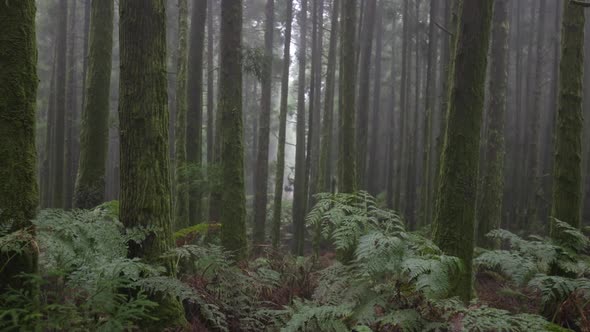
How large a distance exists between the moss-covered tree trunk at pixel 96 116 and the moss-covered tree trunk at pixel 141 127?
4090 millimetres

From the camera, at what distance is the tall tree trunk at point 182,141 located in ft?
33.5

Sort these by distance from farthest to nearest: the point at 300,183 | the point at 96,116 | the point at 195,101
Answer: the point at 300,183 → the point at 195,101 → the point at 96,116

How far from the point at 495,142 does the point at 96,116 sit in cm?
975

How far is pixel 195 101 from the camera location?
11.4m

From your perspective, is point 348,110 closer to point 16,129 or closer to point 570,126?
point 570,126

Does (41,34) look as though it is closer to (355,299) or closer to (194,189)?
Result: (194,189)

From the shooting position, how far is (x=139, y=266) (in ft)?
11.9

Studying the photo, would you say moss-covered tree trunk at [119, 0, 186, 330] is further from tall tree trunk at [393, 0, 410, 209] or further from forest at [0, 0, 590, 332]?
tall tree trunk at [393, 0, 410, 209]

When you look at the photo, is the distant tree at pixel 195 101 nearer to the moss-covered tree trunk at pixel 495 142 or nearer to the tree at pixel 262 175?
the tree at pixel 262 175

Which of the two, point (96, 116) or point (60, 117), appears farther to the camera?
point (60, 117)

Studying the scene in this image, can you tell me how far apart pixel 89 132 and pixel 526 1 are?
97.4 feet

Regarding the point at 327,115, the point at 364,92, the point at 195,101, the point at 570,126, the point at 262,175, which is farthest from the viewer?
the point at 327,115

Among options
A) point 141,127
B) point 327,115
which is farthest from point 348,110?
point 327,115

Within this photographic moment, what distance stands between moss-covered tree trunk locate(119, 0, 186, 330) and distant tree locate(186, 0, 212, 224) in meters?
6.55
